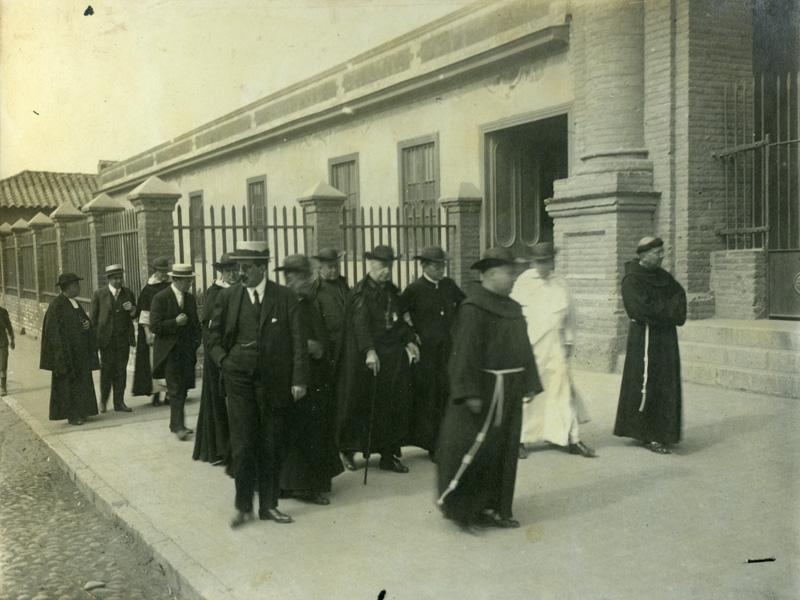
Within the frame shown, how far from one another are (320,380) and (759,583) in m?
3.35

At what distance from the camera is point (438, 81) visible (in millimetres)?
14609

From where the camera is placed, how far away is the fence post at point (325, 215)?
11.9 meters

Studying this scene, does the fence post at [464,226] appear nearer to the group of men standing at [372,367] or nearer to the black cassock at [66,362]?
the group of men standing at [372,367]

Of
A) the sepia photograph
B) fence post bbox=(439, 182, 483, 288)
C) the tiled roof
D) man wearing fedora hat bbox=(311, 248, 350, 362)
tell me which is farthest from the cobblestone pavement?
the tiled roof

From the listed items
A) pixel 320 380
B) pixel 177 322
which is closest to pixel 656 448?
pixel 320 380

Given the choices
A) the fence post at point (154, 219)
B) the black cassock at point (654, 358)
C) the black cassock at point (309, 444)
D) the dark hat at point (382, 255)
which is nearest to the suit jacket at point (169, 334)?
the black cassock at point (309, 444)

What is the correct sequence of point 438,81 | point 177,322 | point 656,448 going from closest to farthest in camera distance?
point 656,448 → point 177,322 → point 438,81

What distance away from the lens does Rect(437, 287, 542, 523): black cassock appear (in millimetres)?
4754

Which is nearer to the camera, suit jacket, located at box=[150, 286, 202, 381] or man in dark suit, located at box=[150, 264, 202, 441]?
man in dark suit, located at box=[150, 264, 202, 441]

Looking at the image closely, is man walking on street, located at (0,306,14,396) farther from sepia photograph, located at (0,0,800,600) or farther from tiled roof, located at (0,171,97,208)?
tiled roof, located at (0,171,97,208)

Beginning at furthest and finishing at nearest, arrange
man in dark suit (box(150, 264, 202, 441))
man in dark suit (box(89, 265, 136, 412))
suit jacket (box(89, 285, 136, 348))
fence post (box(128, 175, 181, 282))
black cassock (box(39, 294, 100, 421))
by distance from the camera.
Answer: fence post (box(128, 175, 181, 282))
suit jacket (box(89, 285, 136, 348))
man in dark suit (box(89, 265, 136, 412))
black cassock (box(39, 294, 100, 421))
man in dark suit (box(150, 264, 202, 441))

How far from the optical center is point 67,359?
29.1 ft

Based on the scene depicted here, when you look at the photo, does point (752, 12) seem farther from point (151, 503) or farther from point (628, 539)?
point (151, 503)

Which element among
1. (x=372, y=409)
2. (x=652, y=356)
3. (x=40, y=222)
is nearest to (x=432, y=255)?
(x=372, y=409)
